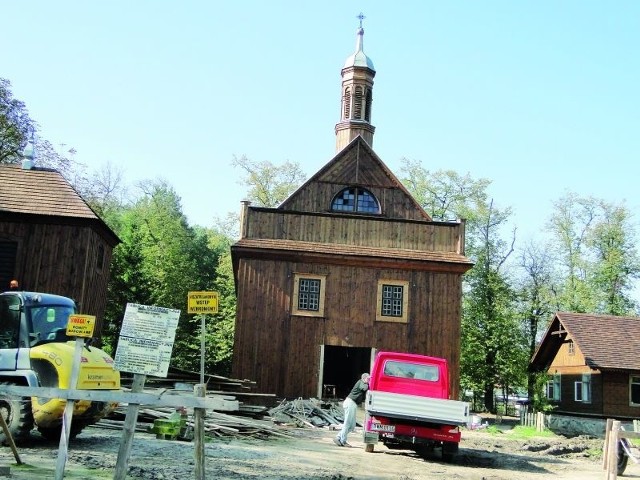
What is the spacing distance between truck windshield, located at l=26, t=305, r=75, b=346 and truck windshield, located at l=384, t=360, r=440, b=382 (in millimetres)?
7238

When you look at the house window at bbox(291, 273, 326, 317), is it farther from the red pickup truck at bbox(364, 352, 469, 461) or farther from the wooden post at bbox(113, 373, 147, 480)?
the wooden post at bbox(113, 373, 147, 480)

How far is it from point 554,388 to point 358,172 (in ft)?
55.5

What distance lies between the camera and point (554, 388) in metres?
37.5

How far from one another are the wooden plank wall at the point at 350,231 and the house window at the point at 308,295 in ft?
4.71

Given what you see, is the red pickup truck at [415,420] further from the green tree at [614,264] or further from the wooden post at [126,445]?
the green tree at [614,264]

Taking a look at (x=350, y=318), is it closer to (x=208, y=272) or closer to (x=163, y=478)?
(x=163, y=478)

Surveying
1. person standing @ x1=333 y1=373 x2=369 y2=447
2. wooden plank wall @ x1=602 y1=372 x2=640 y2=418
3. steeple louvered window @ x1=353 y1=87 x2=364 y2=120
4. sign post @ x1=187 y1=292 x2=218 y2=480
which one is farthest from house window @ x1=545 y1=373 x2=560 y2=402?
sign post @ x1=187 y1=292 x2=218 y2=480

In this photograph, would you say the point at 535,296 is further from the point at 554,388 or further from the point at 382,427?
Answer: the point at 382,427

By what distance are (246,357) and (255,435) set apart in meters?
8.78

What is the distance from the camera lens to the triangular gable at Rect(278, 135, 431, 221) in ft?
96.4

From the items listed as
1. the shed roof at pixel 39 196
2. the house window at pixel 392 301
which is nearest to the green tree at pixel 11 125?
the shed roof at pixel 39 196

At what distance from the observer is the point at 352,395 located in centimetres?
1600

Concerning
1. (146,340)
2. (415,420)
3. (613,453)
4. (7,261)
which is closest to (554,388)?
(415,420)

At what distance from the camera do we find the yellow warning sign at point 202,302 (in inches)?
336
